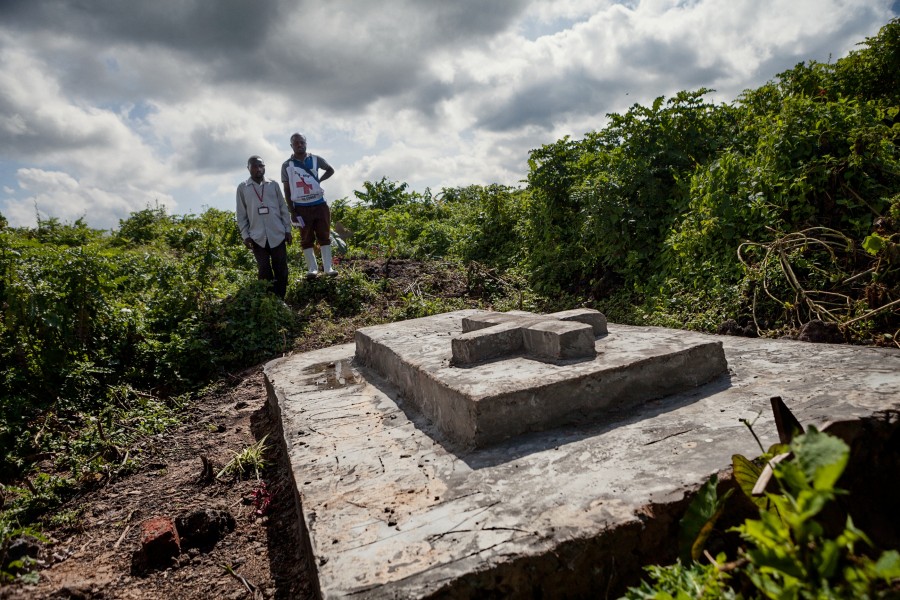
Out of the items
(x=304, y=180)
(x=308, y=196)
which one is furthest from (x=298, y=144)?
(x=308, y=196)

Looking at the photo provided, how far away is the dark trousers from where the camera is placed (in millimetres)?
6527

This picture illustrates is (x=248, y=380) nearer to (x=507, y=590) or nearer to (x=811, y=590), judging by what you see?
(x=507, y=590)

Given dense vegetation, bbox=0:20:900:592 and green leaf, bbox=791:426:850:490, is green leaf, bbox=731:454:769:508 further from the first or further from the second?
dense vegetation, bbox=0:20:900:592

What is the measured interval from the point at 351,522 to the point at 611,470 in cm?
91

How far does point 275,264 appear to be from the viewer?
6.61 metres

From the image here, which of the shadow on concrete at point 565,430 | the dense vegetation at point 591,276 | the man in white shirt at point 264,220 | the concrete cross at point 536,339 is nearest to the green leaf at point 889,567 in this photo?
the shadow on concrete at point 565,430

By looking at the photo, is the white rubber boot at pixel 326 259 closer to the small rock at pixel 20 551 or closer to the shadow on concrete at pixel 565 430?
the shadow on concrete at pixel 565 430

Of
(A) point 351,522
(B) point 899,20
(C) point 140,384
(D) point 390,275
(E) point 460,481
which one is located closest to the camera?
(A) point 351,522

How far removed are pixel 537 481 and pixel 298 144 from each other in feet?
20.4

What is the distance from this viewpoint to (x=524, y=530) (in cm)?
154

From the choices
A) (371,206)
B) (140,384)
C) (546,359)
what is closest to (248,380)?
(140,384)

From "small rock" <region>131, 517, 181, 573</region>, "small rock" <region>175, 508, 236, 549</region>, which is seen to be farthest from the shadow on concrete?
"small rock" <region>131, 517, 181, 573</region>

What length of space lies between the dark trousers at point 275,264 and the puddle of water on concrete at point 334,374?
2.81m

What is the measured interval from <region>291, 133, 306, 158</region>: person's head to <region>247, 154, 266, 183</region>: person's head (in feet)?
1.99
